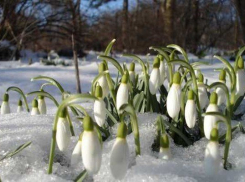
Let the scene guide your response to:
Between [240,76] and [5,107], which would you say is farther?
[5,107]

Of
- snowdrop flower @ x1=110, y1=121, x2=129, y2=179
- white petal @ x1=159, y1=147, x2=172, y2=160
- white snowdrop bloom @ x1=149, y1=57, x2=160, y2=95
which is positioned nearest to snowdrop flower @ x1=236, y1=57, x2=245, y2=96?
white snowdrop bloom @ x1=149, y1=57, x2=160, y2=95

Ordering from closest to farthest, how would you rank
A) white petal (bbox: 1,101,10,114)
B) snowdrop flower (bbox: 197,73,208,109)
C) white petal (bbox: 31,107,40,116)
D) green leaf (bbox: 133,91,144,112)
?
snowdrop flower (bbox: 197,73,208,109), green leaf (bbox: 133,91,144,112), white petal (bbox: 31,107,40,116), white petal (bbox: 1,101,10,114)

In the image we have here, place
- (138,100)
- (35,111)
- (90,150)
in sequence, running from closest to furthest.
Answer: (90,150) < (138,100) < (35,111)

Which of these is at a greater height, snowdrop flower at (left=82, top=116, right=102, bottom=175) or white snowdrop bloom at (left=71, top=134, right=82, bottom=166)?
snowdrop flower at (left=82, top=116, right=102, bottom=175)

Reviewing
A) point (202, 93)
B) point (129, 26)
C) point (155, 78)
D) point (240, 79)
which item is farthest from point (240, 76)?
point (129, 26)

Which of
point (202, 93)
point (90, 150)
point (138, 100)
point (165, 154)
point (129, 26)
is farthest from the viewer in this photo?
point (129, 26)

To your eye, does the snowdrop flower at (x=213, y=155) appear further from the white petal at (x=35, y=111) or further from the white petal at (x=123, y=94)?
the white petal at (x=35, y=111)

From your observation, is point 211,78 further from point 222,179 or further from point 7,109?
point 222,179

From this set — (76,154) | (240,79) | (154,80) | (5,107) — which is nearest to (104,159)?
(76,154)

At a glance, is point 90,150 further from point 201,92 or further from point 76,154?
point 201,92

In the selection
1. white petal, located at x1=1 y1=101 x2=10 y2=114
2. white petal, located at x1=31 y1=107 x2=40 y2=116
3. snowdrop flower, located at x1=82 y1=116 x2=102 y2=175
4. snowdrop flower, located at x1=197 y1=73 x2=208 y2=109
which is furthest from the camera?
white petal, located at x1=1 y1=101 x2=10 y2=114

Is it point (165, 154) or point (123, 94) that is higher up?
point (123, 94)

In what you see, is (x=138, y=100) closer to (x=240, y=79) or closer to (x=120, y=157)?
(x=240, y=79)

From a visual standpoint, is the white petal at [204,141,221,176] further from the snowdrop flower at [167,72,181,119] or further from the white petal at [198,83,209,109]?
the white petal at [198,83,209,109]
